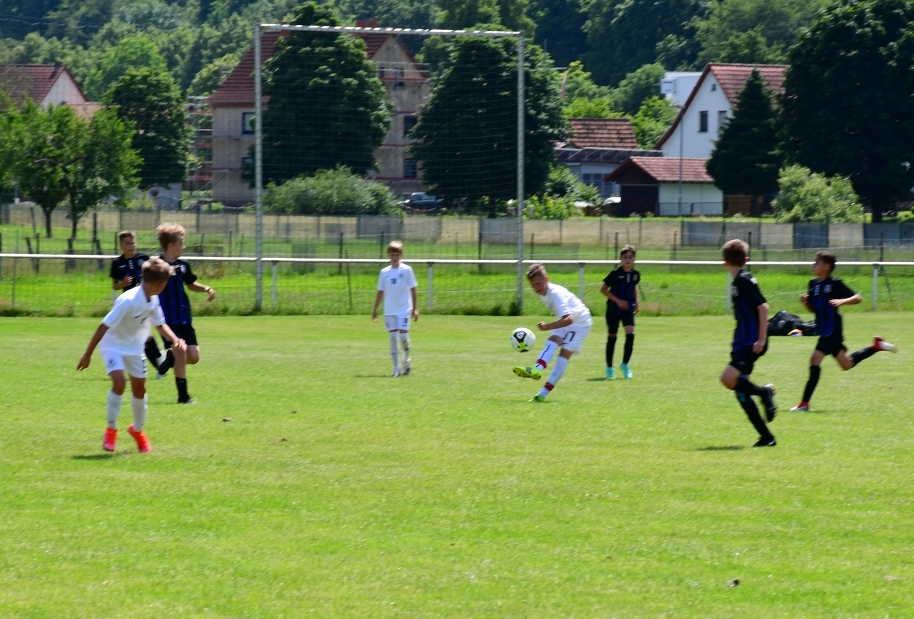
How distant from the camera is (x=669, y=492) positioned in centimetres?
890

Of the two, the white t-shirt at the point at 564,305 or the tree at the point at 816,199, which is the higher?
the tree at the point at 816,199

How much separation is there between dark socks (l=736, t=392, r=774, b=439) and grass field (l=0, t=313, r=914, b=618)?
0.71 ft

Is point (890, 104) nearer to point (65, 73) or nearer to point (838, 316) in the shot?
point (838, 316)

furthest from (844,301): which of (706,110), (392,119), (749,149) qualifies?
(706,110)

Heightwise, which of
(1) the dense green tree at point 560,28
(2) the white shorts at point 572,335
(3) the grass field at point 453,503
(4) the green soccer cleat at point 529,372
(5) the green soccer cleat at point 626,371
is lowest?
(5) the green soccer cleat at point 626,371

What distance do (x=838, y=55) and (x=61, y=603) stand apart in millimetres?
58211

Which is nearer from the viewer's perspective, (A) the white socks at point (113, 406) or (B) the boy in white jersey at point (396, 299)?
(A) the white socks at point (113, 406)

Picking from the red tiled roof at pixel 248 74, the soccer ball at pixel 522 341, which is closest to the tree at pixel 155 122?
the red tiled roof at pixel 248 74

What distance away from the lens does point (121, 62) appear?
15050 cm

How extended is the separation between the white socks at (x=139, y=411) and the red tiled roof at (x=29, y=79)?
3087 inches

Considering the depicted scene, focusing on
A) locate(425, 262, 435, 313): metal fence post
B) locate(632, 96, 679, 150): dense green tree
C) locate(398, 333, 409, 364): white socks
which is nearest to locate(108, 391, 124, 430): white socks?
locate(398, 333, 409, 364): white socks

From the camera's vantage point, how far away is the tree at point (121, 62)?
149875 mm

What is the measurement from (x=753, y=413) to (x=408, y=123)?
24388mm

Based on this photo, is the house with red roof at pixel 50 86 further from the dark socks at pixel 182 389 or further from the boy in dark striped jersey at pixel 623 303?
the dark socks at pixel 182 389
